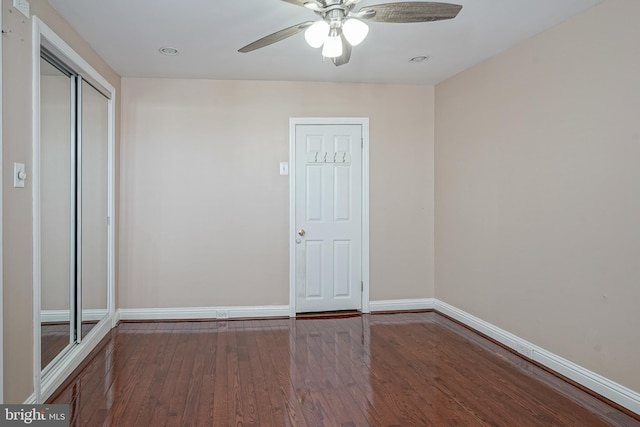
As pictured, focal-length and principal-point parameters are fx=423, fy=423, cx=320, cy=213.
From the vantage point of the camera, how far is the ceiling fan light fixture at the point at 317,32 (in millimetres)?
2250

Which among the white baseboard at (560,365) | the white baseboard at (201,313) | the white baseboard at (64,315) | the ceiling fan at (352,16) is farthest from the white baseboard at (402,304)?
the ceiling fan at (352,16)

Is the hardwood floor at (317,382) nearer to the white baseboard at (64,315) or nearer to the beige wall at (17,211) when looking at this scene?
the white baseboard at (64,315)

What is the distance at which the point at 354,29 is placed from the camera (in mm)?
2238

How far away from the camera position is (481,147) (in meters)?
3.98

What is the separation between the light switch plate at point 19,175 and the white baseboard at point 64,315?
85cm

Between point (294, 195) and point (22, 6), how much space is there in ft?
9.24

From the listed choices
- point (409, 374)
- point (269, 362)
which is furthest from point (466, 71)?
point (269, 362)

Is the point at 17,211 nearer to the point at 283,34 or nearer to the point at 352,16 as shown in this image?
the point at 283,34

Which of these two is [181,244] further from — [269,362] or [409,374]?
[409,374]

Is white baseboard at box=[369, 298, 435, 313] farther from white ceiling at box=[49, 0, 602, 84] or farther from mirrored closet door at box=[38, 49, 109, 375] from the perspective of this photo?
mirrored closet door at box=[38, 49, 109, 375]

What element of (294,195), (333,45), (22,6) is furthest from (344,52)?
(294,195)

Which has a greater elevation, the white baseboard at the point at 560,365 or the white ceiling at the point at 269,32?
the white ceiling at the point at 269,32

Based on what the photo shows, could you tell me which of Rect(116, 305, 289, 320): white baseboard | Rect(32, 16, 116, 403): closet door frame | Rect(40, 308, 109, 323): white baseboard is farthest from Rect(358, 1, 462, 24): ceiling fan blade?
Rect(116, 305, 289, 320): white baseboard

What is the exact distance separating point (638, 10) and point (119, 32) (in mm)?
3486
